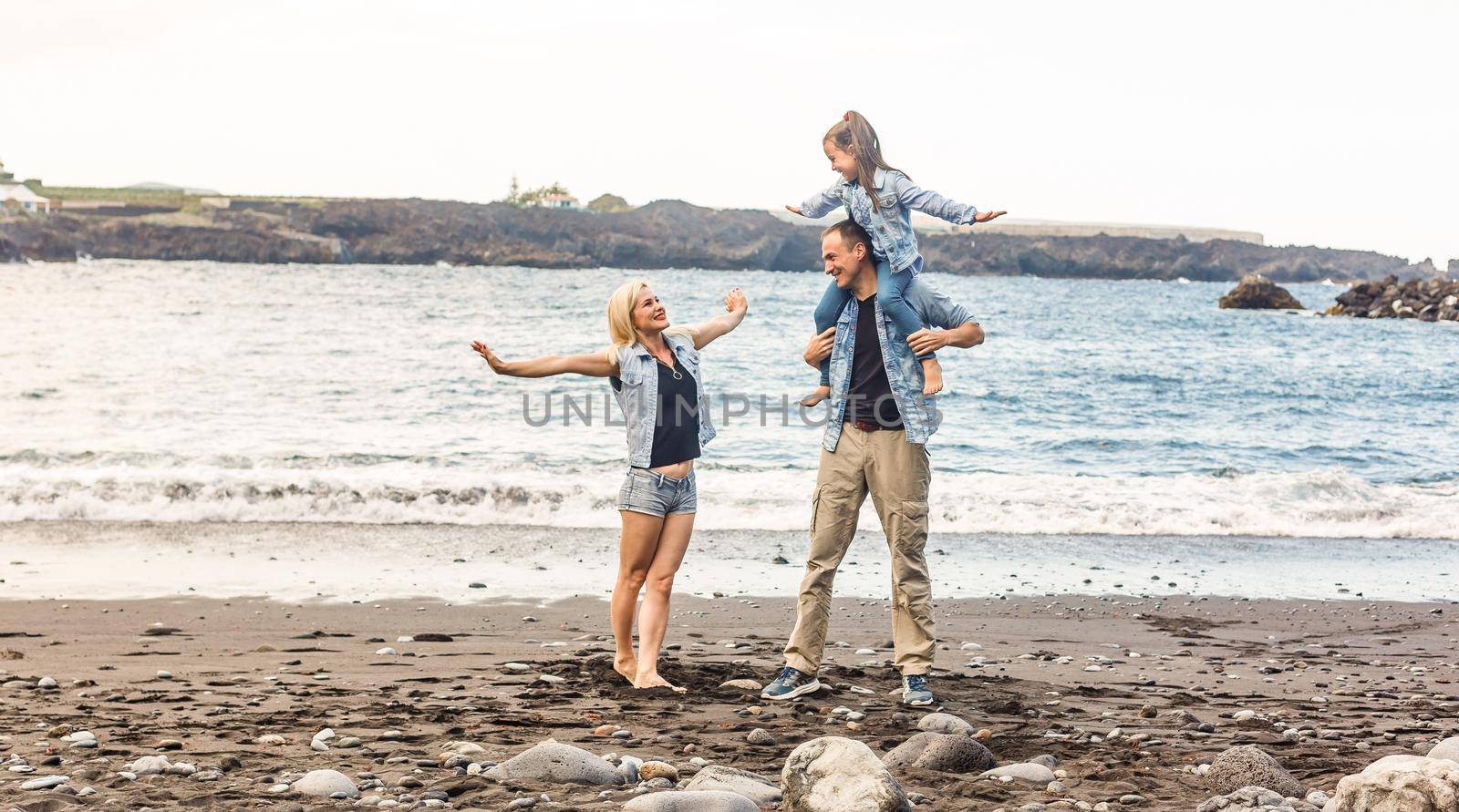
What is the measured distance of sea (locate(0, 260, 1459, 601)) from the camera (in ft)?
38.1

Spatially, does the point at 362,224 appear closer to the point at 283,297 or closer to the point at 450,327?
the point at 283,297

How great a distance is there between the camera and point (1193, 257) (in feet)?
409

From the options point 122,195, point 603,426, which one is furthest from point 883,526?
point 122,195

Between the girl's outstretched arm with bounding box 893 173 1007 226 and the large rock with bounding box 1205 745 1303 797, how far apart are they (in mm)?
2312

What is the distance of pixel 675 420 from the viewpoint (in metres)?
5.65

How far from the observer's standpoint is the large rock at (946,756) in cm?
442

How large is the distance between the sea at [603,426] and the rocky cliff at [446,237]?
A: 45097 mm

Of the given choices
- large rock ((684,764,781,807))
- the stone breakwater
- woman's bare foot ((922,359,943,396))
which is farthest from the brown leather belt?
the stone breakwater

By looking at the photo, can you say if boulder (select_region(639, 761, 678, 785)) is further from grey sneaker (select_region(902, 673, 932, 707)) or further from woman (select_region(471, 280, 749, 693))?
grey sneaker (select_region(902, 673, 932, 707))

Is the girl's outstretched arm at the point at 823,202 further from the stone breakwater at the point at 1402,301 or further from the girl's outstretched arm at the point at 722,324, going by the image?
the stone breakwater at the point at 1402,301

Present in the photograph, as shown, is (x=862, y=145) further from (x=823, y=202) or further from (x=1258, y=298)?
(x=1258, y=298)

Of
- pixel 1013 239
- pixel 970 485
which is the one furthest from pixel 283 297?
pixel 1013 239

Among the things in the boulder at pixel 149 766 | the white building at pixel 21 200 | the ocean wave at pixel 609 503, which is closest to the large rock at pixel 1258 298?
the ocean wave at pixel 609 503

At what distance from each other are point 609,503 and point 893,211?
7.05 meters
